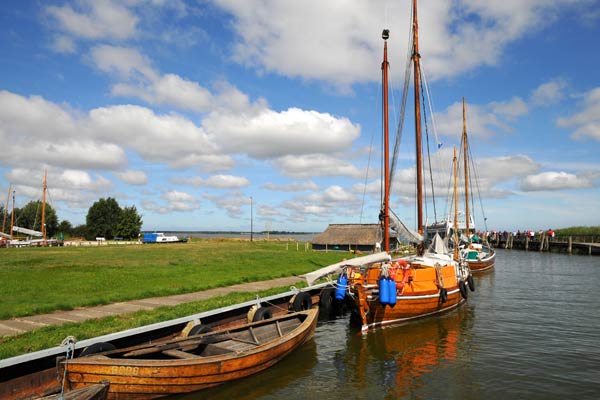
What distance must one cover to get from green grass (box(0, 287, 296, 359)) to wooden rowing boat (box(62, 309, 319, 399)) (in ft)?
6.83

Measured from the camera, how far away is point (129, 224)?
104 meters

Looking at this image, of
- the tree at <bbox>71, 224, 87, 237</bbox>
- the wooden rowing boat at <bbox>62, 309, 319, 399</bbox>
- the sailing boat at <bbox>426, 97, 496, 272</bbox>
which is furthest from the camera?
the tree at <bbox>71, 224, 87, 237</bbox>

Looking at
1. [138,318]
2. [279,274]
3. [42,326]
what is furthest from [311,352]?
[279,274]

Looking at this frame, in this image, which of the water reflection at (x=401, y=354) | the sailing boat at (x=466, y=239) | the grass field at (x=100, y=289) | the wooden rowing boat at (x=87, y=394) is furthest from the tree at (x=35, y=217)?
the wooden rowing boat at (x=87, y=394)

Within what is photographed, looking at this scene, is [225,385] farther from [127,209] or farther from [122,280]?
[127,209]

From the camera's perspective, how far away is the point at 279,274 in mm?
26000

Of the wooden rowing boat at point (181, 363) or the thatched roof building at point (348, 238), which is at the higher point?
the thatched roof building at point (348, 238)

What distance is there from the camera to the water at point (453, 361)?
10977mm

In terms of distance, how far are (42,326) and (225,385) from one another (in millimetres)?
6246

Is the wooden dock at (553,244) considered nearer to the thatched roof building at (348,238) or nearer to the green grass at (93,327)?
the thatched roof building at (348,238)

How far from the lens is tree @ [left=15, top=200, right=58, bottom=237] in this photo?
104062 mm

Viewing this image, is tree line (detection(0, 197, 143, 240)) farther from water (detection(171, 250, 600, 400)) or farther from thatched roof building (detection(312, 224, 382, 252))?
water (detection(171, 250, 600, 400))

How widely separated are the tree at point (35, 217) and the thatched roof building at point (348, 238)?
80.3 meters

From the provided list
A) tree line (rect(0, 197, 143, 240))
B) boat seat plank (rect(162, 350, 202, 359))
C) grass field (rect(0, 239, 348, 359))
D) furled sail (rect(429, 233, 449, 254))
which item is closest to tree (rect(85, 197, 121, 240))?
tree line (rect(0, 197, 143, 240))
